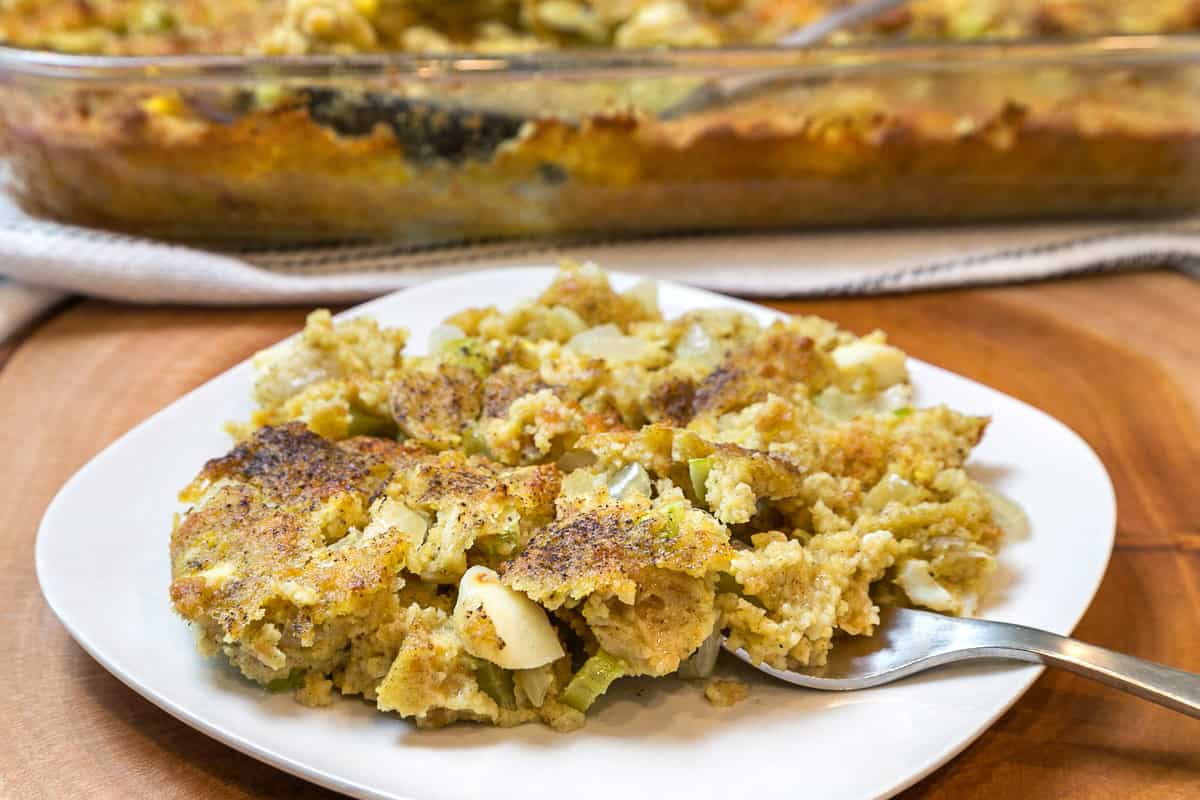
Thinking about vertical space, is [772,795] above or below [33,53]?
below

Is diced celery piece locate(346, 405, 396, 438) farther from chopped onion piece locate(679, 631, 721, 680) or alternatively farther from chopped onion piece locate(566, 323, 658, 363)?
chopped onion piece locate(679, 631, 721, 680)

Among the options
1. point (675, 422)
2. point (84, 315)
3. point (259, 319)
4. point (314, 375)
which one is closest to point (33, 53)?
point (84, 315)

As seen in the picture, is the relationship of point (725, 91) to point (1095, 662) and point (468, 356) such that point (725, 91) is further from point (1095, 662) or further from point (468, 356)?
point (1095, 662)

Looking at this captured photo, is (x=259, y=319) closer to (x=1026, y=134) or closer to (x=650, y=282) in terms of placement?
(x=650, y=282)

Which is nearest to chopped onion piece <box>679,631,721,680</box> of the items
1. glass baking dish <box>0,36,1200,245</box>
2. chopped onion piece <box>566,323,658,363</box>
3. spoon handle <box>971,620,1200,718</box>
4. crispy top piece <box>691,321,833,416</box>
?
spoon handle <box>971,620,1200,718</box>

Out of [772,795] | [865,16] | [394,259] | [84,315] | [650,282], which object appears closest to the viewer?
[772,795]
